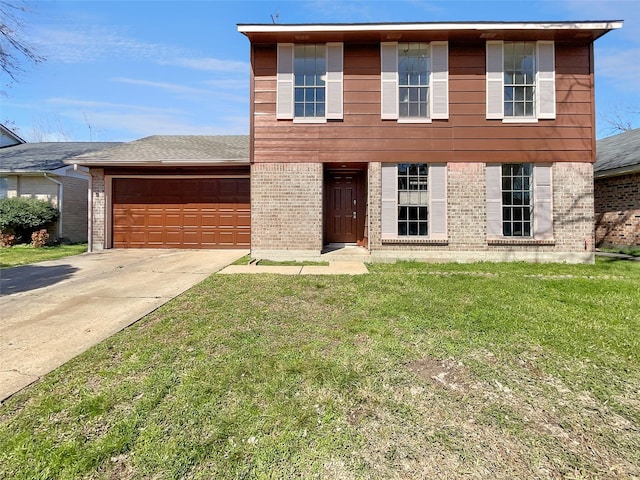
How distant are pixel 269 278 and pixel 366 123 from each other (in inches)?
188

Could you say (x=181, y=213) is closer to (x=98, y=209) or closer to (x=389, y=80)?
(x=98, y=209)

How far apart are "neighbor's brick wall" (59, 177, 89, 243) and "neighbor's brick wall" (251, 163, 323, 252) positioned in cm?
973

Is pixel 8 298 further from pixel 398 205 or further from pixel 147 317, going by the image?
pixel 398 205

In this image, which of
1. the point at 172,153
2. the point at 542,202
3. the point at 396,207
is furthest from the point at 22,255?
the point at 542,202

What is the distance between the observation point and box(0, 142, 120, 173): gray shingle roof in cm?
1248

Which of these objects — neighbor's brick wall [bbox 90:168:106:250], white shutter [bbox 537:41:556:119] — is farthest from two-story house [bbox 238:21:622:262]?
neighbor's brick wall [bbox 90:168:106:250]

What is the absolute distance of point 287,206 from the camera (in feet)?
27.3

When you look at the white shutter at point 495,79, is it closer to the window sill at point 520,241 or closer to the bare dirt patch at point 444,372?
the window sill at point 520,241

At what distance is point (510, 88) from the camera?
26.5ft

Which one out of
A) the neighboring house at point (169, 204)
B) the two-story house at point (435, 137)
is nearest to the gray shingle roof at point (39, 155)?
the neighboring house at point (169, 204)

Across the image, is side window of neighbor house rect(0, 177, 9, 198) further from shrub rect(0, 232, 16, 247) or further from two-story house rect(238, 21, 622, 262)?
two-story house rect(238, 21, 622, 262)

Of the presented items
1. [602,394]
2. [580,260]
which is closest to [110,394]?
[602,394]

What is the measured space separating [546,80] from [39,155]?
19.6 metres

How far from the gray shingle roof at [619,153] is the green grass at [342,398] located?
8201mm
